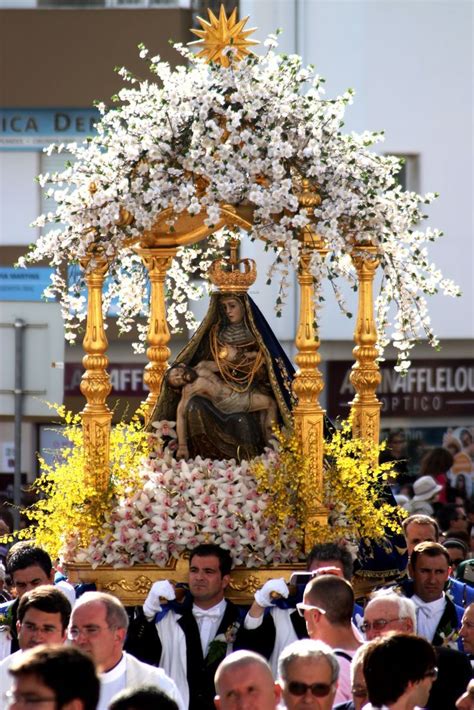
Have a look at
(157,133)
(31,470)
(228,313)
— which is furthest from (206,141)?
(31,470)

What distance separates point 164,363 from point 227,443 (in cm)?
135

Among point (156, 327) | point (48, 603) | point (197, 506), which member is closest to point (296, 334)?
point (197, 506)

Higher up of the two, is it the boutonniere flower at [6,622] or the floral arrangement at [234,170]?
the floral arrangement at [234,170]

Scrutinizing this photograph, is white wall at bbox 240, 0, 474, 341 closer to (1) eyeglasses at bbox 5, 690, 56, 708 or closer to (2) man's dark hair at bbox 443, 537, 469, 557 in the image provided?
(2) man's dark hair at bbox 443, 537, 469, 557

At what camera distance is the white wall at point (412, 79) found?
1980 centimetres

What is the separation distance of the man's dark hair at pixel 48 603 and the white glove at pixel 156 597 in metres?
1.89

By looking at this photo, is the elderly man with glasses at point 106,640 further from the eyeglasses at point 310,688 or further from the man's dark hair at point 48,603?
the eyeglasses at point 310,688

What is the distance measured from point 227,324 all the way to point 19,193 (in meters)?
9.74

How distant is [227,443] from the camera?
35.9 feet

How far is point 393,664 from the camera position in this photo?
20.0 ft

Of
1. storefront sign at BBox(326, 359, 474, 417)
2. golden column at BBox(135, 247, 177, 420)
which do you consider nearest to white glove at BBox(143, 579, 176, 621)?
golden column at BBox(135, 247, 177, 420)

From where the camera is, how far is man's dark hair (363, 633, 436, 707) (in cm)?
602

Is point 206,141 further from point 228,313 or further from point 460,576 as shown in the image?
point 460,576

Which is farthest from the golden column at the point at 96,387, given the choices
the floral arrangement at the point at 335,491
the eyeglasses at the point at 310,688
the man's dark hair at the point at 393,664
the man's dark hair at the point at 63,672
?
Result: the man's dark hair at the point at 63,672
